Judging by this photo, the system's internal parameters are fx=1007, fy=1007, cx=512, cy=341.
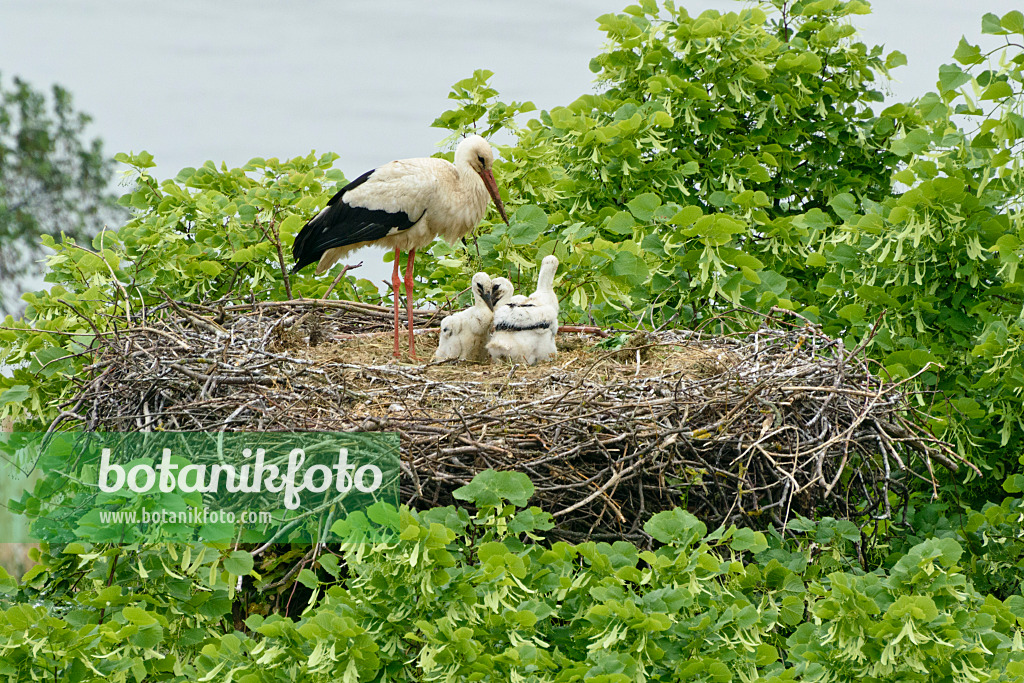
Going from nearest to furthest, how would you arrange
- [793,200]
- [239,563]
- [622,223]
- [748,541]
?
[239,563]
[748,541]
[622,223]
[793,200]

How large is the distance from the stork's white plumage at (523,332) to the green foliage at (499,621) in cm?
216

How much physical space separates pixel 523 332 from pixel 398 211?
1137 millimetres

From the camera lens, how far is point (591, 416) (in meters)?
4.39

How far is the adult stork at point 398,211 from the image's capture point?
6172 mm

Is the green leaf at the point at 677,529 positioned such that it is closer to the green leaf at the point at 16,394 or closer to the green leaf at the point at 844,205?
the green leaf at the point at 844,205

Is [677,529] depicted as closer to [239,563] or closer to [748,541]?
[748,541]

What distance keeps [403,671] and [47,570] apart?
1.80 m

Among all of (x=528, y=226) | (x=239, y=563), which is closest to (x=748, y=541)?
(x=239, y=563)

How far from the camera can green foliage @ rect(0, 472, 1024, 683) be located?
3.23 metres

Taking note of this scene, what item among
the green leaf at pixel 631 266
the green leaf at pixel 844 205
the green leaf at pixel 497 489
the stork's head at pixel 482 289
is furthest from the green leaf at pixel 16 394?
the green leaf at pixel 844 205

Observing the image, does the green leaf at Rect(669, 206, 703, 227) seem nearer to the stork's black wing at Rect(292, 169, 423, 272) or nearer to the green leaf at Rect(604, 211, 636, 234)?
the green leaf at Rect(604, 211, 636, 234)

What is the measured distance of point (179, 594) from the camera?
11.5ft

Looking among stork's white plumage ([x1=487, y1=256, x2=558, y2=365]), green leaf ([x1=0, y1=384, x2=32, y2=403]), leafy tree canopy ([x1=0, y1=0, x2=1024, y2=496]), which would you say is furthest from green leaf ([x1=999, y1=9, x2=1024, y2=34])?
green leaf ([x1=0, y1=384, x2=32, y2=403])

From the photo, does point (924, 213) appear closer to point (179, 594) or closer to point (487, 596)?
point (487, 596)
